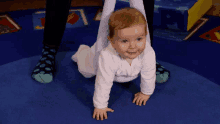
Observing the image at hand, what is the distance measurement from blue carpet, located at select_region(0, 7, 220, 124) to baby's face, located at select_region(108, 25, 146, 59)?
0.32 m

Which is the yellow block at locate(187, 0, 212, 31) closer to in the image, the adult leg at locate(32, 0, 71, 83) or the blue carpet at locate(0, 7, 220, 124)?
the blue carpet at locate(0, 7, 220, 124)

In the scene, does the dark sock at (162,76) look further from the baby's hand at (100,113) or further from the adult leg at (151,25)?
the baby's hand at (100,113)

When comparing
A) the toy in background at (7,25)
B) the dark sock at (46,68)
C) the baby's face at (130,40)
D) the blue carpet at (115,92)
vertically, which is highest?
the baby's face at (130,40)

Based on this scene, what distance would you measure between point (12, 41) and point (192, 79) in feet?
4.44

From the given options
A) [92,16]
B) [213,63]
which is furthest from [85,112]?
[92,16]

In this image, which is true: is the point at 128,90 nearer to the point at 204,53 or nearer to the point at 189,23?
the point at 204,53

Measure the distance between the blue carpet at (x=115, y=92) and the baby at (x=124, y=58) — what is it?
0.08 metres

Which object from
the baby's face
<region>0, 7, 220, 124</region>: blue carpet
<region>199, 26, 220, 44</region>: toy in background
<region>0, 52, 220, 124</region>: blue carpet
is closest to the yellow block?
<region>199, 26, 220, 44</region>: toy in background

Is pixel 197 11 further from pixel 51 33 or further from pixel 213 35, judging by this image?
pixel 51 33

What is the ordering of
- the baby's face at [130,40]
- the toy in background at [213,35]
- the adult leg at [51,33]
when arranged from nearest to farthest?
1. the baby's face at [130,40]
2. the adult leg at [51,33]
3. the toy in background at [213,35]

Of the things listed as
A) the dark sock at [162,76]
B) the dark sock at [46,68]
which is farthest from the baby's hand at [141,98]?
the dark sock at [46,68]

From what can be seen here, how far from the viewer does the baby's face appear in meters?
0.66

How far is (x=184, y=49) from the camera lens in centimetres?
136

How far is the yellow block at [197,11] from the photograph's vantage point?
153 cm
